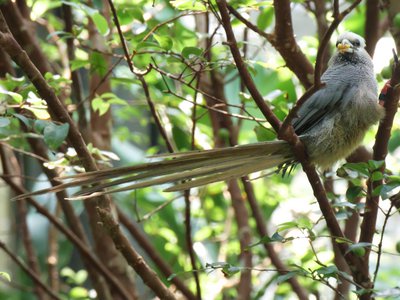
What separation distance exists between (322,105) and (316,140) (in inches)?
3.4

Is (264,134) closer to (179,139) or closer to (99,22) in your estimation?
(99,22)

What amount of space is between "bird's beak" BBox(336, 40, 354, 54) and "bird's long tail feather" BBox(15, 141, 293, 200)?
1.13 feet

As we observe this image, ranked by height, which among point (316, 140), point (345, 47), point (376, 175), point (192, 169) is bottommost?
point (376, 175)

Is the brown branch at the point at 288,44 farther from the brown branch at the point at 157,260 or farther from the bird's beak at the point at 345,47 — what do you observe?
the brown branch at the point at 157,260

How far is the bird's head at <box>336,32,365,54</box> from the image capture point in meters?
1.54

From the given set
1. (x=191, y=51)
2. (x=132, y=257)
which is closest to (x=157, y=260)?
(x=132, y=257)

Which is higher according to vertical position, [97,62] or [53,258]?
[97,62]

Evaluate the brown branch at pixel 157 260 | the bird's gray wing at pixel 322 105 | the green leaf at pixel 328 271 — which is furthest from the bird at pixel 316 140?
the brown branch at pixel 157 260

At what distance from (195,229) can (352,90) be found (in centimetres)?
117

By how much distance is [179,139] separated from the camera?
7.49ft

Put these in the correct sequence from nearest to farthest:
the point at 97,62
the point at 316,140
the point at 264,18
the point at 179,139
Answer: the point at 316,140, the point at 97,62, the point at 264,18, the point at 179,139

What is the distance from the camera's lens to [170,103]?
203 cm

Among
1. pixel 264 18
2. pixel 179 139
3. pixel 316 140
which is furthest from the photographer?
pixel 179 139

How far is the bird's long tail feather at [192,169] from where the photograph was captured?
111 centimetres
